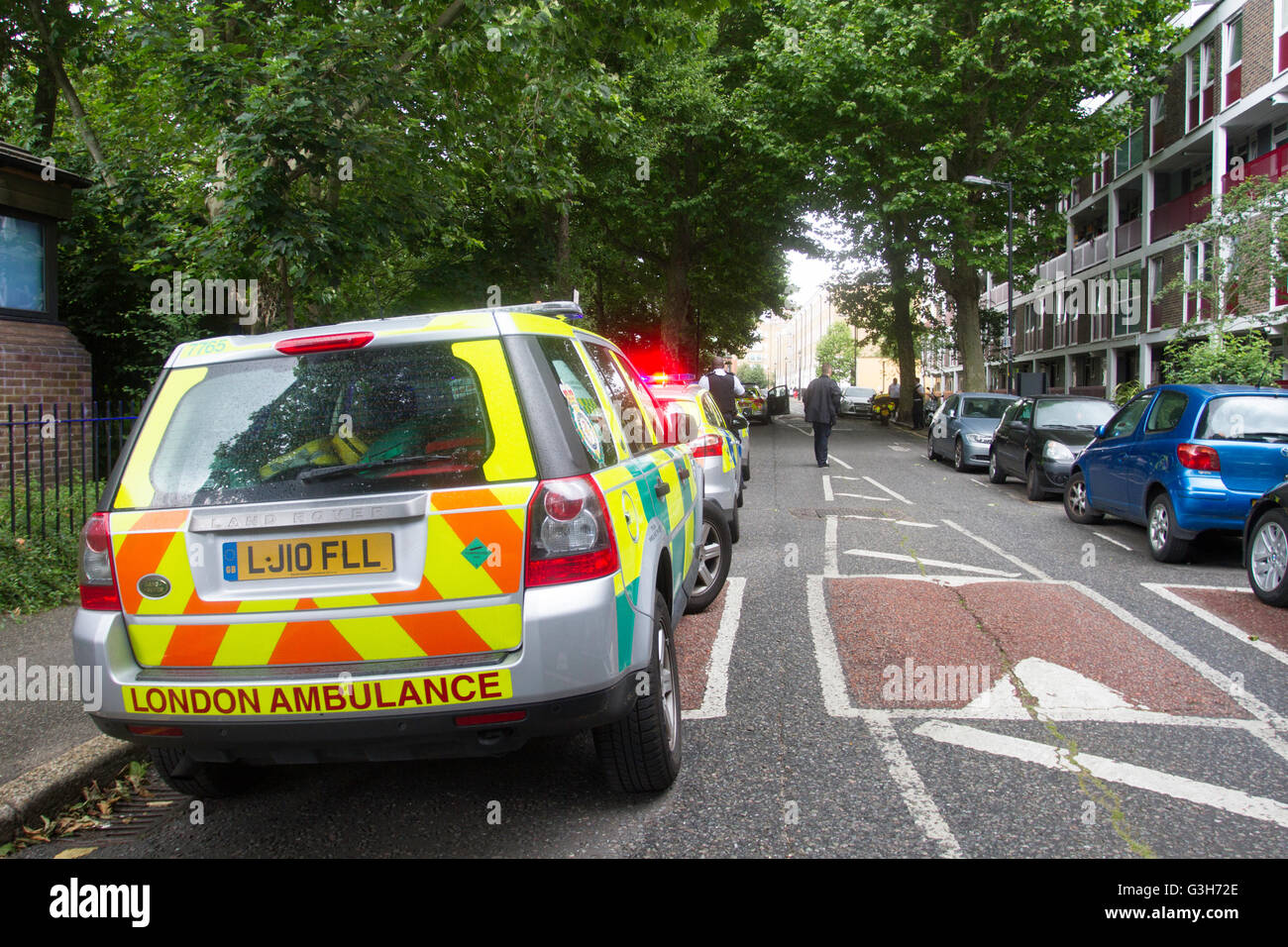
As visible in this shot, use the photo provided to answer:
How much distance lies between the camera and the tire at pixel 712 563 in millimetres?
6887

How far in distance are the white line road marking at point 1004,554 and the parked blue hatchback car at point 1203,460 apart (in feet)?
4.22

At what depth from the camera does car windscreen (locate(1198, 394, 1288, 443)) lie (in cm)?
831

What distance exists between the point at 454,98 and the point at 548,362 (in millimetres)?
10509

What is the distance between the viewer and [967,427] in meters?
18.9

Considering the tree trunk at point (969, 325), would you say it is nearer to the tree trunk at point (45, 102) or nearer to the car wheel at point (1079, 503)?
the car wheel at point (1079, 503)

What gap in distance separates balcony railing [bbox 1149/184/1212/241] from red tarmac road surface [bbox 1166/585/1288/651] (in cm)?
2300

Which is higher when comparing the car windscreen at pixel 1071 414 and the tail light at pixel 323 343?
the tail light at pixel 323 343

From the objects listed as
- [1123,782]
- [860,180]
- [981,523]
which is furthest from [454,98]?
[860,180]

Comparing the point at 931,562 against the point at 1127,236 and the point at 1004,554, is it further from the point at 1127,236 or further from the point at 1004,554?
the point at 1127,236

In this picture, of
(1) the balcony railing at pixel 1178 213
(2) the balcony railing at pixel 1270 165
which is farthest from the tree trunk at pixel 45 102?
(1) the balcony railing at pixel 1178 213

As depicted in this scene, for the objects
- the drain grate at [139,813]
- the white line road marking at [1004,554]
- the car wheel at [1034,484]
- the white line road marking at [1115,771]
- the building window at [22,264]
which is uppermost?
the building window at [22,264]

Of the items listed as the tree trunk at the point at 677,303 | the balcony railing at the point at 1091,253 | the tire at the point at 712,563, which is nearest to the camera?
the tire at the point at 712,563

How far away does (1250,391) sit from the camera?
28.0 ft
